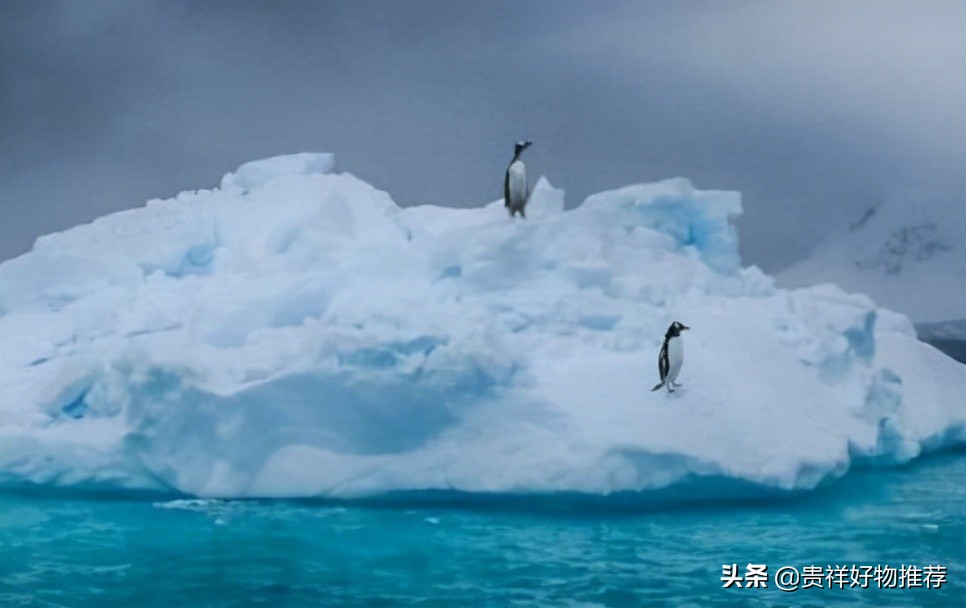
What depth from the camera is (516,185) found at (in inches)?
206

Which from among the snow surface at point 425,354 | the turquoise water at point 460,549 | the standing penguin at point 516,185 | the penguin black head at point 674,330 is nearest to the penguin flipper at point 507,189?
the standing penguin at point 516,185

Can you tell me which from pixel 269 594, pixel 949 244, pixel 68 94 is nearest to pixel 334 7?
pixel 68 94

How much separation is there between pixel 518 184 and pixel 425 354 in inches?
36.9

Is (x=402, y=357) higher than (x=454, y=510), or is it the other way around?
(x=402, y=357)

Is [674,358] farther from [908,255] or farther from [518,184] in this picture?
[908,255]

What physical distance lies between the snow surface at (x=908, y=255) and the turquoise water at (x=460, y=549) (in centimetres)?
129

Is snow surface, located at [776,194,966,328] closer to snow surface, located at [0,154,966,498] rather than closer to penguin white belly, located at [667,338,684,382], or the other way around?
snow surface, located at [0,154,966,498]

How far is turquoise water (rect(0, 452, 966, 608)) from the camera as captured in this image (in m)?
3.90

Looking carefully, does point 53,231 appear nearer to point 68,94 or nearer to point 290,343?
point 68,94

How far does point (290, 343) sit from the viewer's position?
15.6ft

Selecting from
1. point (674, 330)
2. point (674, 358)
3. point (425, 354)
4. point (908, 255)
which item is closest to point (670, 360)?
point (674, 358)

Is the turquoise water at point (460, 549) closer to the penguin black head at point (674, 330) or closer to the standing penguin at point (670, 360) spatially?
the standing penguin at point (670, 360)

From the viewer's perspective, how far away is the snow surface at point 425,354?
4574 millimetres

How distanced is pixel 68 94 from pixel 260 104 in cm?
88
